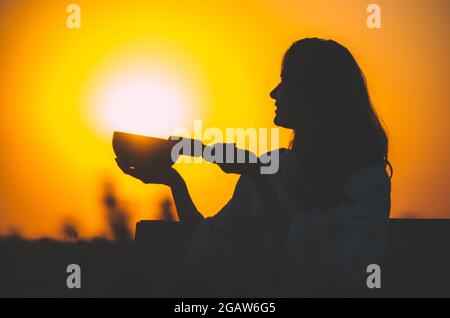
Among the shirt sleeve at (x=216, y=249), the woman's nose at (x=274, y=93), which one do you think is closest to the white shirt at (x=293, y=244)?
the shirt sleeve at (x=216, y=249)

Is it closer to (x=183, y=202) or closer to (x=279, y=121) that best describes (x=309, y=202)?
(x=279, y=121)

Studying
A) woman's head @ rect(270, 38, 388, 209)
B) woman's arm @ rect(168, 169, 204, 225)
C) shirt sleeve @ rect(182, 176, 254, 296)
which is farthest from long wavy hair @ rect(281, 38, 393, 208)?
woman's arm @ rect(168, 169, 204, 225)

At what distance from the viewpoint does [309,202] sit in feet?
10.6

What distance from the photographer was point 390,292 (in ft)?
11.2

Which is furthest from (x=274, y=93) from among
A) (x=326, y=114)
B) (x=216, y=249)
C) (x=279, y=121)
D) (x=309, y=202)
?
(x=216, y=249)

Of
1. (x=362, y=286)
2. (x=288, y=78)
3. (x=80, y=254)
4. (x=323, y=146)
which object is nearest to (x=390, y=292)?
(x=362, y=286)

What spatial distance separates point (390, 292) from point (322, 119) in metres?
0.86

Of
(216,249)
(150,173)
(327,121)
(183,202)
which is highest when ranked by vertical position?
(327,121)

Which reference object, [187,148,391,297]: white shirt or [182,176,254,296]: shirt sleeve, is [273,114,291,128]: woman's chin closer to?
[187,148,391,297]: white shirt

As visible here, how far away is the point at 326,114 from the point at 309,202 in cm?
41

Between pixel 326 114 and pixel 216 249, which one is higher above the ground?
pixel 326 114

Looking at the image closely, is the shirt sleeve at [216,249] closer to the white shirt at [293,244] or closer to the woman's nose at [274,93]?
the white shirt at [293,244]

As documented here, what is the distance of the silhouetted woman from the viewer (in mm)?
3082

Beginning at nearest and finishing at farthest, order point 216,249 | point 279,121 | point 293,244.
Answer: point 293,244
point 279,121
point 216,249
